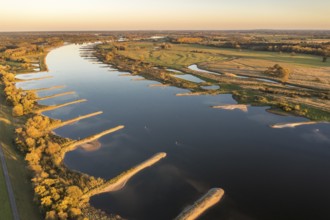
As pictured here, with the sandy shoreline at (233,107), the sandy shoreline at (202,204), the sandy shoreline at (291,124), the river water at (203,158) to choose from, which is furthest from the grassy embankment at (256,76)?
the sandy shoreline at (202,204)

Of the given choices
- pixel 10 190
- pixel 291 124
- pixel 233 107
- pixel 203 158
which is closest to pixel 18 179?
pixel 10 190

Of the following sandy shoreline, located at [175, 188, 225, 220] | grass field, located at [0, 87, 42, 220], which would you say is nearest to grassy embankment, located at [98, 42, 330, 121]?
sandy shoreline, located at [175, 188, 225, 220]

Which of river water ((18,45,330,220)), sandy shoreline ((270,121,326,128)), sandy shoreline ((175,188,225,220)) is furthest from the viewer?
sandy shoreline ((270,121,326,128))

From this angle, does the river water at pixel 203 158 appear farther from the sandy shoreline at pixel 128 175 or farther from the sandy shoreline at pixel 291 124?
the sandy shoreline at pixel 291 124

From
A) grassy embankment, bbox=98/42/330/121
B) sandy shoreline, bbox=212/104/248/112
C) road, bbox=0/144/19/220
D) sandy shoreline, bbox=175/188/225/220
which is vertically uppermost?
grassy embankment, bbox=98/42/330/121

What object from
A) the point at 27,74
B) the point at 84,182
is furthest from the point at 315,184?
the point at 27,74

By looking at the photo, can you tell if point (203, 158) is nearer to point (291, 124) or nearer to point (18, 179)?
point (291, 124)

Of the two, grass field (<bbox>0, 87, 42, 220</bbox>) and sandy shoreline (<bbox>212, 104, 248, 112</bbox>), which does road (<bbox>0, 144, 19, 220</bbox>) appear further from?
sandy shoreline (<bbox>212, 104, 248, 112</bbox>)
